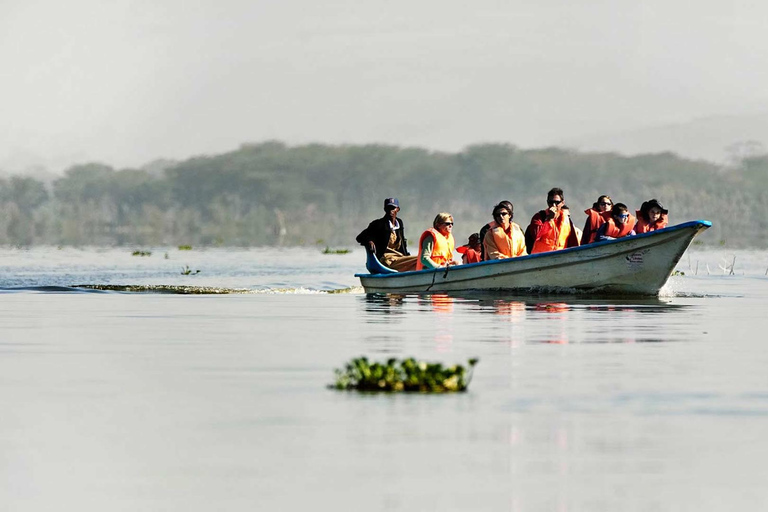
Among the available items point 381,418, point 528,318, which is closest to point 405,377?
point 381,418

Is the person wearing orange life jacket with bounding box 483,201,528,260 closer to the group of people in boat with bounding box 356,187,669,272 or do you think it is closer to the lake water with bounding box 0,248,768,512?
the group of people in boat with bounding box 356,187,669,272

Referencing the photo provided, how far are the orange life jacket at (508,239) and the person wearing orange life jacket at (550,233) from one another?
0.97 feet

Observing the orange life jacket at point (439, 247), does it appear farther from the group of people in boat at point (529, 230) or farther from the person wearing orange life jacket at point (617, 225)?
the person wearing orange life jacket at point (617, 225)

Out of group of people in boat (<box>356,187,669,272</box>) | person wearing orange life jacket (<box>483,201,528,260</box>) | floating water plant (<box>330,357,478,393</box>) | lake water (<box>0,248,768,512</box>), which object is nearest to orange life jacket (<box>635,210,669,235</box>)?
group of people in boat (<box>356,187,669,272</box>)

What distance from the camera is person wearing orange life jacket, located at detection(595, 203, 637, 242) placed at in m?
30.9

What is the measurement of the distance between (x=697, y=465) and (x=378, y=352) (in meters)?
8.06

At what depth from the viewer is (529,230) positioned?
32188 millimetres

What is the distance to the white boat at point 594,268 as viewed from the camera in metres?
30.8

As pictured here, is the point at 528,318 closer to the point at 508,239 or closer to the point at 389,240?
the point at 508,239

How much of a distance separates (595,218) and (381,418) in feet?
63.5

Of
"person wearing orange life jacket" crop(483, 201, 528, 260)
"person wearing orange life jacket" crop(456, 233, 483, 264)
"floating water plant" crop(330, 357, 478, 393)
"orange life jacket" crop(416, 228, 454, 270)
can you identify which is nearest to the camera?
"floating water plant" crop(330, 357, 478, 393)

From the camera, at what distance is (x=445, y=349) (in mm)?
18312

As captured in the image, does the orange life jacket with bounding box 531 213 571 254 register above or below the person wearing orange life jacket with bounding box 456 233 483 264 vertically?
above

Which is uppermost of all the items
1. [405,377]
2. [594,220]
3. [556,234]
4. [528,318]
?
[594,220]
